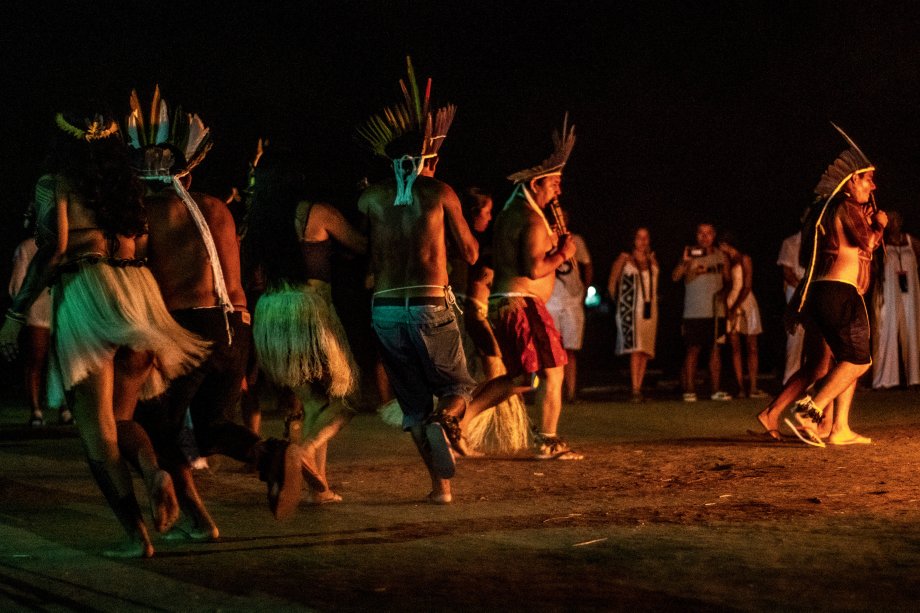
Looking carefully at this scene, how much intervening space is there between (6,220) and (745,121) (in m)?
10.9

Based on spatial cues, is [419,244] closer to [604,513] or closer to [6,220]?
[604,513]

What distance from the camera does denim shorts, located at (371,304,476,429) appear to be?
8.02 meters

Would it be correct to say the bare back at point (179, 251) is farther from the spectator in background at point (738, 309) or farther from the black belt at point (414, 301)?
the spectator in background at point (738, 309)

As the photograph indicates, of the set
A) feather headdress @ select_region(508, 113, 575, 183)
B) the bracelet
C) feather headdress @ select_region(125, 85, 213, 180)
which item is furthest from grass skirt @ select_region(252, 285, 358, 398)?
feather headdress @ select_region(508, 113, 575, 183)

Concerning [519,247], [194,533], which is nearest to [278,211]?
[194,533]

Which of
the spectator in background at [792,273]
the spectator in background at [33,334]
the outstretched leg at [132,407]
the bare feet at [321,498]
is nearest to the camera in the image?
the outstretched leg at [132,407]

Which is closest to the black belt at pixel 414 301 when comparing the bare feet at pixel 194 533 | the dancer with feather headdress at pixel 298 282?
the dancer with feather headdress at pixel 298 282

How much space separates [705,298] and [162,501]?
34.7 feet

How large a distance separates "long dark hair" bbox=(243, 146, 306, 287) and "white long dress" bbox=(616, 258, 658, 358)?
8318 mm

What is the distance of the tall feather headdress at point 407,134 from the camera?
8117 millimetres

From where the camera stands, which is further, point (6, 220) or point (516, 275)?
point (6, 220)

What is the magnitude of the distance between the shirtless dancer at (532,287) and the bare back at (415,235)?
181 centimetres

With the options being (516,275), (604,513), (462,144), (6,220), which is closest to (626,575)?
(604,513)

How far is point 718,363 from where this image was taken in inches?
631
